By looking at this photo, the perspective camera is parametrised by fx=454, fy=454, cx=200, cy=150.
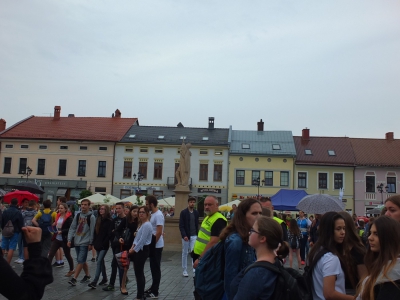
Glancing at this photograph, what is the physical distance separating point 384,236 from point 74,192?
49.3 m

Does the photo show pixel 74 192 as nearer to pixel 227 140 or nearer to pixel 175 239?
pixel 227 140

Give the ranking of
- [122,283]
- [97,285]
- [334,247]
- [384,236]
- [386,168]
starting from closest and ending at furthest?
[384,236] < [334,247] < [122,283] < [97,285] < [386,168]

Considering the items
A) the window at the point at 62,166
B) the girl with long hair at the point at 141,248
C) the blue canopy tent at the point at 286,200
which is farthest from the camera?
the window at the point at 62,166

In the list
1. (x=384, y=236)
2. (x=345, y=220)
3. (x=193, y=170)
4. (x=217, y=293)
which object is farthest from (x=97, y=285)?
(x=193, y=170)

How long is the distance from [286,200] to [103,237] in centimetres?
1712

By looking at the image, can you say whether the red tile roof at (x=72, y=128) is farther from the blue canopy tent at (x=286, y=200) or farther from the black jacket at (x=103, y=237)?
the black jacket at (x=103, y=237)

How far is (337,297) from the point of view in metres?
3.91

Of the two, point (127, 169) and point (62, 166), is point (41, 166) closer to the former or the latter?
point (62, 166)

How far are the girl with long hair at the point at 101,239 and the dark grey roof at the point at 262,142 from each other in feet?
130

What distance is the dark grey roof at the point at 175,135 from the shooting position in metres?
50.1

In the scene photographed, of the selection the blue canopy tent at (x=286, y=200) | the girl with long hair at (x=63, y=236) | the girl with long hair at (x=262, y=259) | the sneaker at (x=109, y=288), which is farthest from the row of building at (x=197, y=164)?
the girl with long hair at (x=262, y=259)

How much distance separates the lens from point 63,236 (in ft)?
37.7

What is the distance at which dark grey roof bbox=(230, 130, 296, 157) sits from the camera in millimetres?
49562

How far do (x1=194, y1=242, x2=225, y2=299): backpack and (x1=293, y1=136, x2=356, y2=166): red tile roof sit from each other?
150 ft
